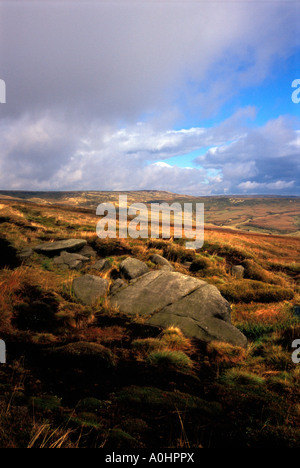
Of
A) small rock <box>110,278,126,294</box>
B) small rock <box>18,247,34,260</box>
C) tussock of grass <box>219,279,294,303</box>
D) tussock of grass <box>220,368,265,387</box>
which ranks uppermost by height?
small rock <box>18,247,34,260</box>

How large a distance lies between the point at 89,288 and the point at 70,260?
13.4 ft

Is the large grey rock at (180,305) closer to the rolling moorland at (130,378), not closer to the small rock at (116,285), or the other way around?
the small rock at (116,285)

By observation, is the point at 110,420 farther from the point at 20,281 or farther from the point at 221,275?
the point at 221,275

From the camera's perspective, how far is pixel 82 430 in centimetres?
309

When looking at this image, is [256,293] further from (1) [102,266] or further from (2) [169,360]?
(1) [102,266]

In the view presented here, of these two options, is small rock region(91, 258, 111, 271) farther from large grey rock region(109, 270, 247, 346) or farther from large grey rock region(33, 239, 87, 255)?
large grey rock region(33, 239, 87, 255)

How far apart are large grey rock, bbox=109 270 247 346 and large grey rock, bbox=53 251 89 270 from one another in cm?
395

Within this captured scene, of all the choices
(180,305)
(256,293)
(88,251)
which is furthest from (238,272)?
(88,251)

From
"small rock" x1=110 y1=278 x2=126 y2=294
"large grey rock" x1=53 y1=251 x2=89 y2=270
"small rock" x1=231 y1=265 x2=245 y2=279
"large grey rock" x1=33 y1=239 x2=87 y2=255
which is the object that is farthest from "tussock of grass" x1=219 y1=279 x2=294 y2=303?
"large grey rock" x1=33 y1=239 x2=87 y2=255

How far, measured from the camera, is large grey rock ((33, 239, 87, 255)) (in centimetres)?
1410

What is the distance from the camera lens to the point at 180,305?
871cm

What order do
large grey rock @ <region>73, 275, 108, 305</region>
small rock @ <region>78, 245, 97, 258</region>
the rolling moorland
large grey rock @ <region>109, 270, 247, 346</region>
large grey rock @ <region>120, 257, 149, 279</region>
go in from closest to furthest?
the rolling moorland
large grey rock @ <region>109, 270, 247, 346</region>
large grey rock @ <region>73, 275, 108, 305</region>
large grey rock @ <region>120, 257, 149, 279</region>
small rock @ <region>78, 245, 97, 258</region>

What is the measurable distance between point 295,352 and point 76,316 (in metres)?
6.85

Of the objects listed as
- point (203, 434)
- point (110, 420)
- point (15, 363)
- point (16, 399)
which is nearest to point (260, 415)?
point (203, 434)
